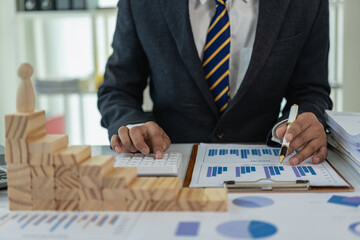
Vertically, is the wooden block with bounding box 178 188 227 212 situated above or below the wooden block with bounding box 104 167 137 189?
below

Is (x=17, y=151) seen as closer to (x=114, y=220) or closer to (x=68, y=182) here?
(x=68, y=182)

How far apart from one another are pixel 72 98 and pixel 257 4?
271cm

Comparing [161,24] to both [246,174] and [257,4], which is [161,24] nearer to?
[257,4]

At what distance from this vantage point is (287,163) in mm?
1039

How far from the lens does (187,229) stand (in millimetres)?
676

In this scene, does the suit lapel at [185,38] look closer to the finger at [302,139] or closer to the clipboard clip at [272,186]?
the finger at [302,139]

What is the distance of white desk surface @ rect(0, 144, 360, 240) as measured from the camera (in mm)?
657

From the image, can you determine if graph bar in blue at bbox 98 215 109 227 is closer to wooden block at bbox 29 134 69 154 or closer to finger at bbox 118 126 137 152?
wooden block at bbox 29 134 69 154

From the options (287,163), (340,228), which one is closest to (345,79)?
(287,163)

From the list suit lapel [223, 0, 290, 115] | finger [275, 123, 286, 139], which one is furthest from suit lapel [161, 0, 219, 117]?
finger [275, 123, 286, 139]

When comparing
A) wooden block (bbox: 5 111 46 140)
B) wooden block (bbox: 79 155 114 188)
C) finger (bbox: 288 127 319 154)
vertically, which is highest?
wooden block (bbox: 5 111 46 140)

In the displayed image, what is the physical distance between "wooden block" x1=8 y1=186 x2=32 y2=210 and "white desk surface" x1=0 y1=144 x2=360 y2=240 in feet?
0.09

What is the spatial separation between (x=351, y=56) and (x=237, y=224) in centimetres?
303

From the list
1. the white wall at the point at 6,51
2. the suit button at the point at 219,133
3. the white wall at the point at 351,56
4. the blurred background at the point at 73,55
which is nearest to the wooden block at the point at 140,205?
the suit button at the point at 219,133
